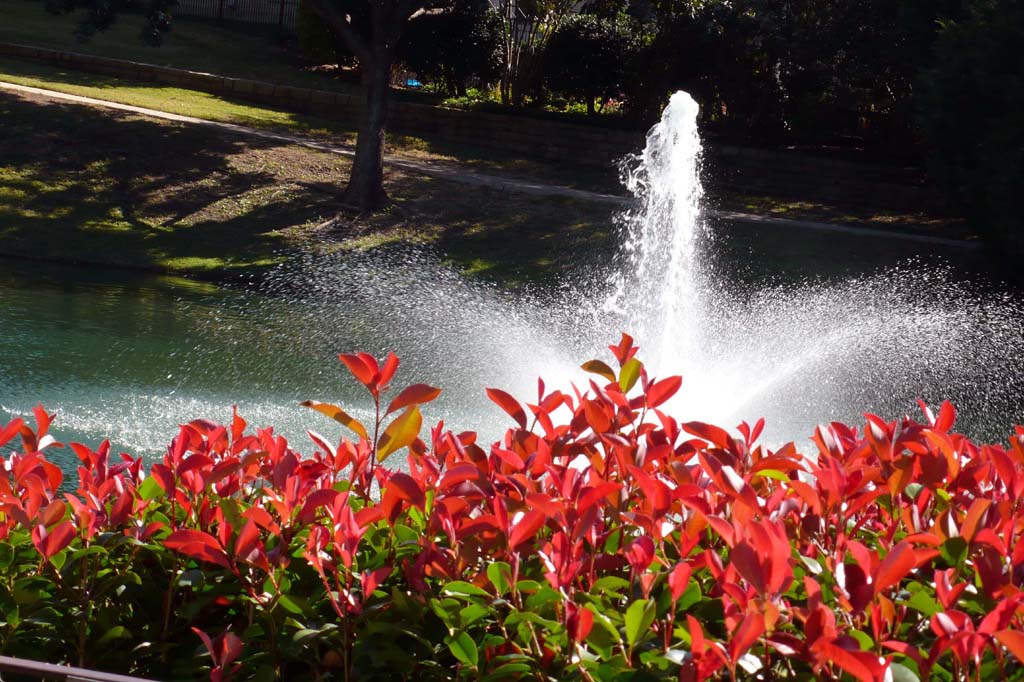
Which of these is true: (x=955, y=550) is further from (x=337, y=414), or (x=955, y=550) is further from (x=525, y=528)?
(x=337, y=414)

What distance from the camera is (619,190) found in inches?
699

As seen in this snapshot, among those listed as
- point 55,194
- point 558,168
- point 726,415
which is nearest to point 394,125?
point 558,168

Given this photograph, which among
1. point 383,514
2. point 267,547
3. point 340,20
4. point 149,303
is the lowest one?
point 149,303

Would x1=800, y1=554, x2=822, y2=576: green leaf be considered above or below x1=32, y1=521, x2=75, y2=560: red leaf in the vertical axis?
above

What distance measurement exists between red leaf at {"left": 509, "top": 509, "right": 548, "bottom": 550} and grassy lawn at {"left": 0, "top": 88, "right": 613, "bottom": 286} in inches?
467

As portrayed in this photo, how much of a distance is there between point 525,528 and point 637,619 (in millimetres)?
281

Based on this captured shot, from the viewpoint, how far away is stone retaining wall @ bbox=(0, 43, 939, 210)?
1795cm

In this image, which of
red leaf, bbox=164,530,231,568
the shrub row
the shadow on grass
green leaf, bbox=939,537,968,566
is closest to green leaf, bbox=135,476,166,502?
the shrub row

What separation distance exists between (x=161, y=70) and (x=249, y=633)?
2167 cm

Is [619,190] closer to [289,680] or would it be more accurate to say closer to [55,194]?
[55,194]

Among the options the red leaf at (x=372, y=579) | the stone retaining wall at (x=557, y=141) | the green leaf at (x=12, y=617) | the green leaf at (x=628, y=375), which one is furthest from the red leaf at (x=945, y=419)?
the stone retaining wall at (x=557, y=141)

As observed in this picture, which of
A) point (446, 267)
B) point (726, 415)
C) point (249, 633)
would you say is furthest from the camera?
point (446, 267)

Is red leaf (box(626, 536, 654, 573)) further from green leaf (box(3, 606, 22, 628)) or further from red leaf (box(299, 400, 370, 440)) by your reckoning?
green leaf (box(3, 606, 22, 628))

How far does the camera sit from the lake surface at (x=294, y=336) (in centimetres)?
790
